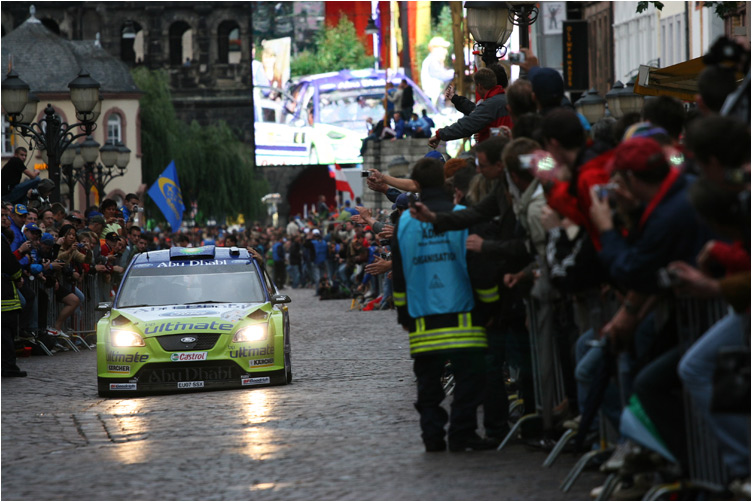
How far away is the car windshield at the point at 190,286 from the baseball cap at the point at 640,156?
30.0ft

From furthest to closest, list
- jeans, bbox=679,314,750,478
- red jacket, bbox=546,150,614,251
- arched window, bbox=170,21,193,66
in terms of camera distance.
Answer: arched window, bbox=170,21,193,66, red jacket, bbox=546,150,614,251, jeans, bbox=679,314,750,478

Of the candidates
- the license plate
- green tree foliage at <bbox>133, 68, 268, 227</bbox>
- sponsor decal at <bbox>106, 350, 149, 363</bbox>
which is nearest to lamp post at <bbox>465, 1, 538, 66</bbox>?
the license plate

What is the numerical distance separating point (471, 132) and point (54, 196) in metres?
14.9

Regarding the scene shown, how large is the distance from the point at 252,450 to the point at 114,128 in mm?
71333

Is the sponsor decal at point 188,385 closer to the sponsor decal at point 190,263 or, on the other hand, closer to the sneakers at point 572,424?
the sponsor decal at point 190,263

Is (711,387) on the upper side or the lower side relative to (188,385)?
upper

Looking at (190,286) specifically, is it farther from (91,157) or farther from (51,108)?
(91,157)

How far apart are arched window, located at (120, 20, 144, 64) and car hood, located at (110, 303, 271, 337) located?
8738 centimetres

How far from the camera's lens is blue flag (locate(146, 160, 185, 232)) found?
1296 inches

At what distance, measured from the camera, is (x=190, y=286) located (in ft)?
53.5

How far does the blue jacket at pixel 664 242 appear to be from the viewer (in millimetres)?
6992

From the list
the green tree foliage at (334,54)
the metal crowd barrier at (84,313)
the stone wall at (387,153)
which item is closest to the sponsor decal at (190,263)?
the metal crowd barrier at (84,313)

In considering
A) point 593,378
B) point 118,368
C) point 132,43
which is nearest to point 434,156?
point 118,368

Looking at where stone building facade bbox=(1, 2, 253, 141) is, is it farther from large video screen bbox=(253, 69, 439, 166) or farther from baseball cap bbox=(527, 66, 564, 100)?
baseball cap bbox=(527, 66, 564, 100)
